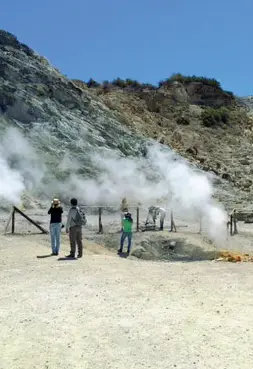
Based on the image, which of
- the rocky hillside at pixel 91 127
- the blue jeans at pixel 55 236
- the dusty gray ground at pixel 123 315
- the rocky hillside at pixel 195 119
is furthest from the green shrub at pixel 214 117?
the dusty gray ground at pixel 123 315

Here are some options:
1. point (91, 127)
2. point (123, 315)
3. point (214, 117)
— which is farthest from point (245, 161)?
point (123, 315)

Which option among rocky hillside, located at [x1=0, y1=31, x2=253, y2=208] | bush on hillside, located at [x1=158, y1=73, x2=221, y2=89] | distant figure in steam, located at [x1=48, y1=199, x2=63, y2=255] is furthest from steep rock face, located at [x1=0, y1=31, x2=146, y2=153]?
bush on hillside, located at [x1=158, y1=73, x2=221, y2=89]

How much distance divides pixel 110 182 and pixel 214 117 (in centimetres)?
2417

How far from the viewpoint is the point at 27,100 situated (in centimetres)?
2878

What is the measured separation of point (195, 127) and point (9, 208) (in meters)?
27.3

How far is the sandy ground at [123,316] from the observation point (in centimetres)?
579

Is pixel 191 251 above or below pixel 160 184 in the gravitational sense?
below

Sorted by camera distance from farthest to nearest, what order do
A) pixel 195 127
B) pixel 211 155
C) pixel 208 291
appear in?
pixel 195 127 < pixel 211 155 < pixel 208 291

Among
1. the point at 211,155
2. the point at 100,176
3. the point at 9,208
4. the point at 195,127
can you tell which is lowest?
the point at 9,208

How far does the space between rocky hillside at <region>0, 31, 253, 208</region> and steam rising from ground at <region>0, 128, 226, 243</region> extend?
336 millimetres

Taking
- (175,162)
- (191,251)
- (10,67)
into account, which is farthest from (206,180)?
(191,251)

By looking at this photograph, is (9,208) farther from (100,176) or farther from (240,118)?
(240,118)

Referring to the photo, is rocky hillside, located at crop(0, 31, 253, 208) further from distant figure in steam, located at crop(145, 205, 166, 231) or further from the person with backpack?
the person with backpack

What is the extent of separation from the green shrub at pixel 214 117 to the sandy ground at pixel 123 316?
123 feet
